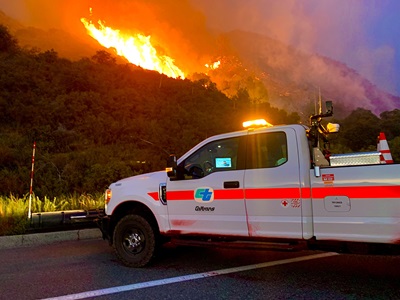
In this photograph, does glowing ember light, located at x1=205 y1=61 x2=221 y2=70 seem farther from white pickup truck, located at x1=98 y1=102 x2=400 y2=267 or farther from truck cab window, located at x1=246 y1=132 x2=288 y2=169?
truck cab window, located at x1=246 y1=132 x2=288 y2=169

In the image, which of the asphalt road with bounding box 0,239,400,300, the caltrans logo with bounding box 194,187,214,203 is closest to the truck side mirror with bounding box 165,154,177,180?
the caltrans logo with bounding box 194,187,214,203

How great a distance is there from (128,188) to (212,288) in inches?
82.0

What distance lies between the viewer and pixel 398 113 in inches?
1344

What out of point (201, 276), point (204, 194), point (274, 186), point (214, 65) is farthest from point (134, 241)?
point (214, 65)

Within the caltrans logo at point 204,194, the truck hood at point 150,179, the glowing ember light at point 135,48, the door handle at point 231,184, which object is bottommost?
the caltrans logo at point 204,194

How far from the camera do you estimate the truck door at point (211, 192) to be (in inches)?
191

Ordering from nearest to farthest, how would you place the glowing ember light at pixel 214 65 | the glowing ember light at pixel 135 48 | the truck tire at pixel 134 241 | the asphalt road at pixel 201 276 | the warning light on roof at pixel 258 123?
the asphalt road at pixel 201 276 → the warning light on roof at pixel 258 123 → the truck tire at pixel 134 241 → the glowing ember light at pixel 135 48 → the glowing ember light at pixel 214 65

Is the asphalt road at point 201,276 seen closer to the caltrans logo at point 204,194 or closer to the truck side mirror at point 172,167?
the caltrans logo at point 204,194

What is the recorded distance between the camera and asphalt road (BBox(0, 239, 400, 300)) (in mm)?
4254

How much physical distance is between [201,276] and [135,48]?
6098 cm

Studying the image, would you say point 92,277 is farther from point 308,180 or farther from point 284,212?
point 308,180

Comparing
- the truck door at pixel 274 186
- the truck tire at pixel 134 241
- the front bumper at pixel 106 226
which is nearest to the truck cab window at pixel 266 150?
the truck door at pixel 274 186

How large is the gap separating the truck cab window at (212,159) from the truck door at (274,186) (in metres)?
0.27

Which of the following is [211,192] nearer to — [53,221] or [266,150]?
[266,150]
